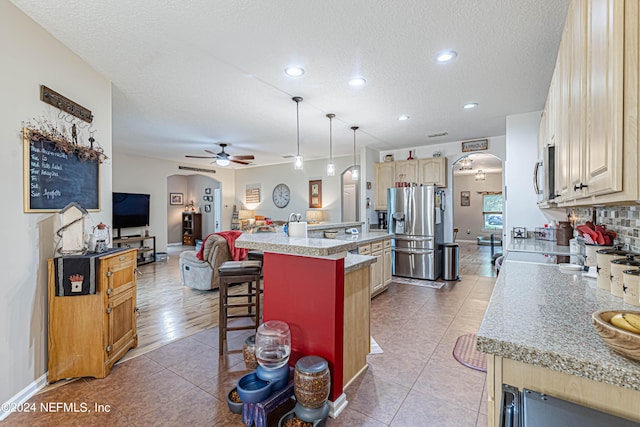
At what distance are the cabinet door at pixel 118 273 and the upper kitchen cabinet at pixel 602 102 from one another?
300 centimetres

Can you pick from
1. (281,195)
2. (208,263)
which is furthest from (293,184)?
(208,263)

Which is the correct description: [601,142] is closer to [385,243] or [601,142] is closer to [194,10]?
[194,10]

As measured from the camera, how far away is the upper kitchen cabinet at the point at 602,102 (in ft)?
2.75

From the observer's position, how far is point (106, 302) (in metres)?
2.29

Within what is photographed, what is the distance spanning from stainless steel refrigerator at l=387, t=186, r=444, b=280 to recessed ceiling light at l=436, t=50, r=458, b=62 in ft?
10.1

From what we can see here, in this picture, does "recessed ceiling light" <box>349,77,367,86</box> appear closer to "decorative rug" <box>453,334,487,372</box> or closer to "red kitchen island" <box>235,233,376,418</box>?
"red kitchen island" <box>235,233,376,418</box>

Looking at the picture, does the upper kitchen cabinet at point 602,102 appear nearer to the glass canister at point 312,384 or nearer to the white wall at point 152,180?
the glass canister at point 312,384

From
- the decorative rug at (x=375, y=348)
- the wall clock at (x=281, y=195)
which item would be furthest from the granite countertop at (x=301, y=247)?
the wall clock at (x=281, y=195)

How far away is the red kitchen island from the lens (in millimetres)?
1900

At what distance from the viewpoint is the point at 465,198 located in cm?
1128

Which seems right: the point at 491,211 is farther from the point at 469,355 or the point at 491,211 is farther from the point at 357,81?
the point at 357,81

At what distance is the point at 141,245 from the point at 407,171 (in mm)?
6456

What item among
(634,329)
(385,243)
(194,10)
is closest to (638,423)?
(634,329)

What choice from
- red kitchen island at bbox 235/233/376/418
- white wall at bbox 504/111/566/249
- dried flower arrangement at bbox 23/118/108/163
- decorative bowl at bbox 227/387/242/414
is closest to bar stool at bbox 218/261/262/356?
red kitchen island at bbox 235/233/376/418
